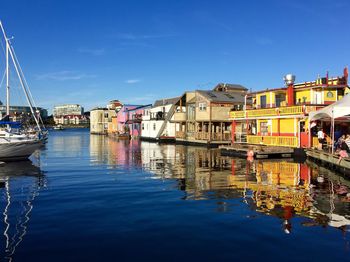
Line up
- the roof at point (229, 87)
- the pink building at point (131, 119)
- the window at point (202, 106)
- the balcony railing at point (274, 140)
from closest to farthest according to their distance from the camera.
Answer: the balcony railing at point (274, 140)
the window at point (202, 106)
the roof at point (229, 87)
the pink building at point (131, 119)

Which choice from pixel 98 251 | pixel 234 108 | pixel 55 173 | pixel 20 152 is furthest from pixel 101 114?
pixel 98 251

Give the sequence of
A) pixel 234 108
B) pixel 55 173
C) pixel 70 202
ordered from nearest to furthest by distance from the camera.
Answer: pixel 70 202, pixel 55 173, pixel 234 108

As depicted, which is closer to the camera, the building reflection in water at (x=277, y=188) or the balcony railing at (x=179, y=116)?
the building reflection in water at (x=277, y=188)

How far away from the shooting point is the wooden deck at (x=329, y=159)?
24.2 meters

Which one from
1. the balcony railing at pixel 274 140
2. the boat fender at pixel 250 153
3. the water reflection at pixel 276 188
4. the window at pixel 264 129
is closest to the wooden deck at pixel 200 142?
the balcony railing at pixel 274 140

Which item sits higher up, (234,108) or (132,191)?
(234,108)

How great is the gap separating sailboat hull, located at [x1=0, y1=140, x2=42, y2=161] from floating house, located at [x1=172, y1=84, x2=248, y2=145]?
28.1m

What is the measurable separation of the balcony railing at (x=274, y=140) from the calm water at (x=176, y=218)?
13976 millimetres

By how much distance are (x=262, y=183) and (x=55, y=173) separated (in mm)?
15660

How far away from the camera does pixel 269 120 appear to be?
41500 millimetres

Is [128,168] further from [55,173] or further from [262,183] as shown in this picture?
[262,183]

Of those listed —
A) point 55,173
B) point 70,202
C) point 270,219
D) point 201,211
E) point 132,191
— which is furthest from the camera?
point 55,173

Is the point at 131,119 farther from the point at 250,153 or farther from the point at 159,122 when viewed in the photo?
the point at 250,153

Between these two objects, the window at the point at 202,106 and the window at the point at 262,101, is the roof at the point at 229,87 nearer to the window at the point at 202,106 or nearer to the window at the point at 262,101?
the window at the point at 202,106
